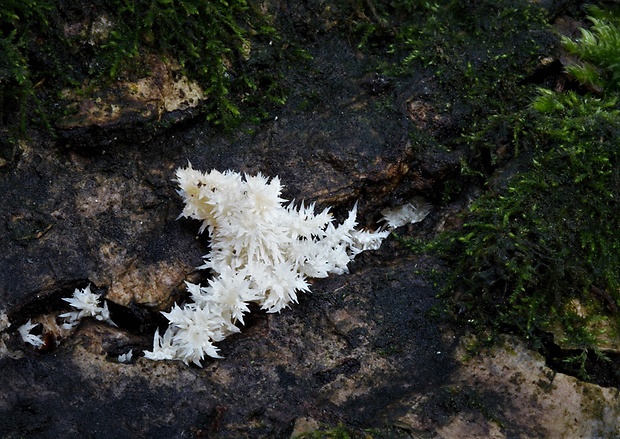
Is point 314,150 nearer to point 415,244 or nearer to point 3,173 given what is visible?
point 415,244

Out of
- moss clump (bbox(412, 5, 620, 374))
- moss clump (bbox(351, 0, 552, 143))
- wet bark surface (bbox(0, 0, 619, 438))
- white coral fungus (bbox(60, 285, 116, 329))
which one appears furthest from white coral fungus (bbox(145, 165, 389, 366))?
moss clump (bbox(351, 0, 552, 143))

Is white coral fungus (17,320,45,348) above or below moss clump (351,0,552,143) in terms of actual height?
below


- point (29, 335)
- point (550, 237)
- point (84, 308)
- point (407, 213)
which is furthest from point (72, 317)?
point (550, 237)

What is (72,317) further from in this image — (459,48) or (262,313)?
(459,48)

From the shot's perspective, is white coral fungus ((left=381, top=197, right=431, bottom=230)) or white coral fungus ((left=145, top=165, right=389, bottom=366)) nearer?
white coral fungus ((left=145, top=165, right=389, bottom=366))

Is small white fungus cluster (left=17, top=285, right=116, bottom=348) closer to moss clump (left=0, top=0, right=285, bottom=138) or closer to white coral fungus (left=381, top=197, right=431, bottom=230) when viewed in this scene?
moss clump (left=0, top=0, right=285, bottom=138)

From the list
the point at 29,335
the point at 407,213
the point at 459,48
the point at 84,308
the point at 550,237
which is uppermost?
the point at 459,48
